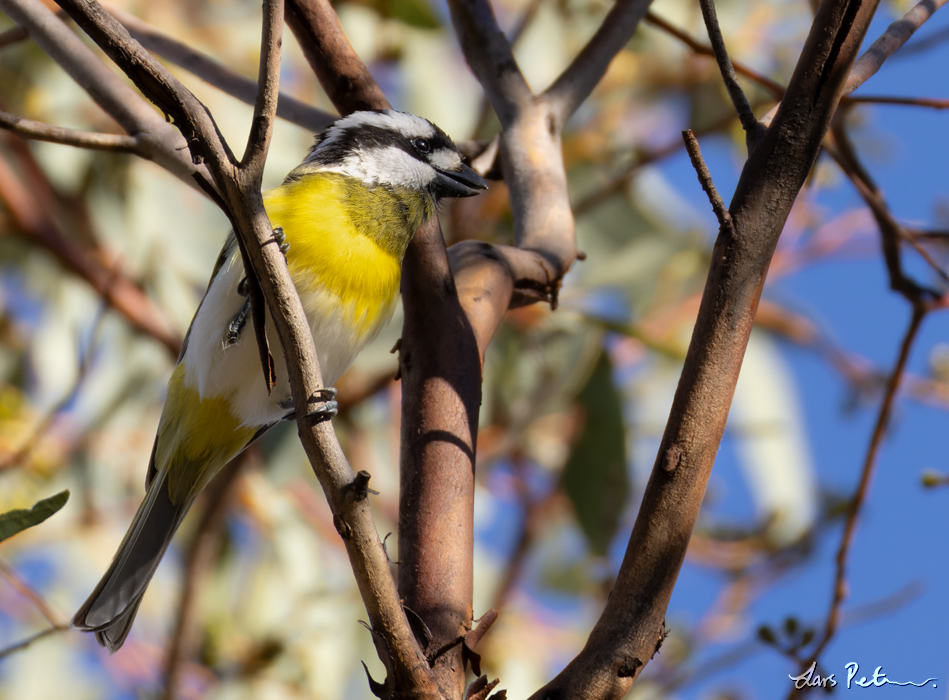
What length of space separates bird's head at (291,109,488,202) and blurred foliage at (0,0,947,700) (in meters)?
1.10

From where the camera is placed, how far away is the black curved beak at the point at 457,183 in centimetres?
197

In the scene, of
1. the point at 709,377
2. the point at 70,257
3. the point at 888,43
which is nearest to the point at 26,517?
the point at 709,377

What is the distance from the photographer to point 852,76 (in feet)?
4.01

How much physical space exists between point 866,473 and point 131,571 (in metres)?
1.44

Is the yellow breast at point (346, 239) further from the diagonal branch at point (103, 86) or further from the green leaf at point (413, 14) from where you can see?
the green leaf at point (413, 14)

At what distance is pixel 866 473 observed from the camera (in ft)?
6.19

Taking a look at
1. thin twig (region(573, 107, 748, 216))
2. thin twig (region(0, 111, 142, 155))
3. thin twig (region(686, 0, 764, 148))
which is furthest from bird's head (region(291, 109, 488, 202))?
A: thin twig (region(573, 107, 748, 216))

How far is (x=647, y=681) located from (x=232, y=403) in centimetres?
137

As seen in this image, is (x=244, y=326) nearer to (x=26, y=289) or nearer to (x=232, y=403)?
(x=232, y=403)

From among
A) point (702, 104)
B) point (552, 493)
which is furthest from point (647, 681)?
point (702, 104)

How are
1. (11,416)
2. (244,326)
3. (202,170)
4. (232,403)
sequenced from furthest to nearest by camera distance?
(11,416)
(232,403)
(244,326)
(202,170)

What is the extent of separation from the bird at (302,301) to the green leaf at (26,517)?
51 centimetres

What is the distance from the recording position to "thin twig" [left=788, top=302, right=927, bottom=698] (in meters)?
1.71

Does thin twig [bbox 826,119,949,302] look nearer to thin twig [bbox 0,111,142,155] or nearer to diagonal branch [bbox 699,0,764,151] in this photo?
diagonal branch [bbox 699,0,764,151]
